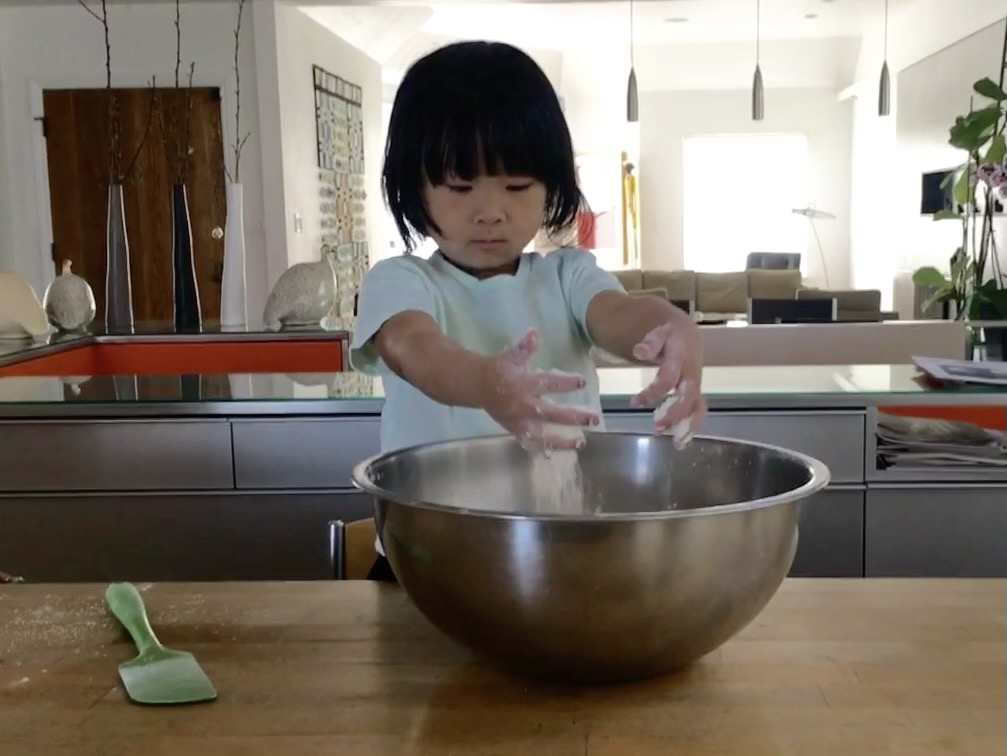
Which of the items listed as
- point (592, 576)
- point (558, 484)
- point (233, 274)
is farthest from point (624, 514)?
point (233, 274)

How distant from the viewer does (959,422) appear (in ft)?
6.05

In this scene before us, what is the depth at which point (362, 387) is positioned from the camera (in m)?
1.79

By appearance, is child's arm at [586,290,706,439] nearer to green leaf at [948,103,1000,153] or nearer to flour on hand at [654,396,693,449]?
flour on hand at [654,396,693,449]

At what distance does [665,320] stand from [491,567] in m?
0.30

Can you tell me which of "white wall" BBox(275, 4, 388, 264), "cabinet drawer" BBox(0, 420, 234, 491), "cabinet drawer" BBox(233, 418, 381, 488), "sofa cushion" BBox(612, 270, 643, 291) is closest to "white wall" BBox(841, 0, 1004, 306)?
"sofa cushion" BBox(612, 270, 643, 291)

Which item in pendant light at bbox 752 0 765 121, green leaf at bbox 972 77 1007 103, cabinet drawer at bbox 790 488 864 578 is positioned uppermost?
pendant light at bbox 752 0 765 121

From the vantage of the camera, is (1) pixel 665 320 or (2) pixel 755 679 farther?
(1) pixel 665 320

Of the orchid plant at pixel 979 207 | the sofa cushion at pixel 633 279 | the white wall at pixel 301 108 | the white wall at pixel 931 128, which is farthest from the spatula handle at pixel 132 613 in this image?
the sofa cushion at pixel 633 279

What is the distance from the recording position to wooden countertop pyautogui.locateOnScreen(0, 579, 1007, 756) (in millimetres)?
609

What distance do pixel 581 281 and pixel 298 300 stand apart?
7.51 ft

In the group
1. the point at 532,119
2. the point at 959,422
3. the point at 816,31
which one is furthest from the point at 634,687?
the point at 816,31

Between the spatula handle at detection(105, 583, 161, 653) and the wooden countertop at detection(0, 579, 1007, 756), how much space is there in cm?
1

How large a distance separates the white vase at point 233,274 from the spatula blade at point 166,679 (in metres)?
2.77

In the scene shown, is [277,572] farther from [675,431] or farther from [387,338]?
[675,431]
